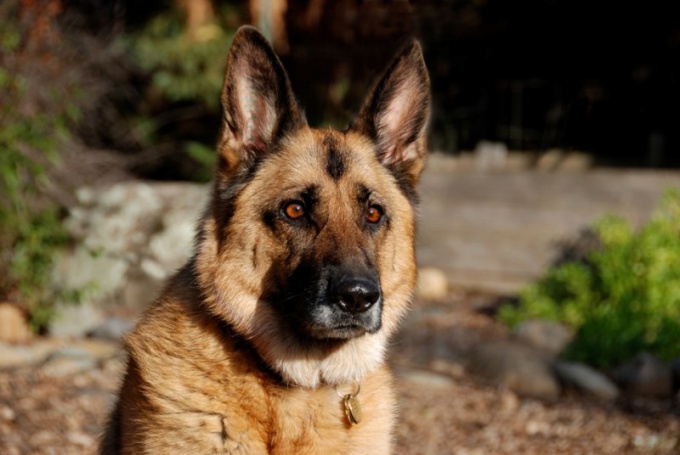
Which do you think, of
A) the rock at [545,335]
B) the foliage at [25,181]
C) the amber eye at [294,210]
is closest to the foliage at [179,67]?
the foliage at [25,181]

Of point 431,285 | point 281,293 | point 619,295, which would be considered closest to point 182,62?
point 431,285

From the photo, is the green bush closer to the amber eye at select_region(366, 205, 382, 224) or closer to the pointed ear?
the pointed ear

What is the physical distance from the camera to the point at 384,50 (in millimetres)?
11367

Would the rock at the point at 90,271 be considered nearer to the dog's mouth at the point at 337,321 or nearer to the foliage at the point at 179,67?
the foliage at the point at 179,67

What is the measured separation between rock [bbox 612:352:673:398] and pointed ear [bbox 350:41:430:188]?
11.3 ft

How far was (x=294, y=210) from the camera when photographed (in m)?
3.49

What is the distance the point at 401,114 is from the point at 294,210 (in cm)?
74

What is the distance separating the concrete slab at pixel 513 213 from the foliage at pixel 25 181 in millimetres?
4217

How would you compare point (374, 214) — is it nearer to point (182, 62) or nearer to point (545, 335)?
point (545, 335)

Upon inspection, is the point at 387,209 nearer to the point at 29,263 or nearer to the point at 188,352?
the point at 188,352

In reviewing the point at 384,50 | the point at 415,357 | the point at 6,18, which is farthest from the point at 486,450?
the point at 384,50

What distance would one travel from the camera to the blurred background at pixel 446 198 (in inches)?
237

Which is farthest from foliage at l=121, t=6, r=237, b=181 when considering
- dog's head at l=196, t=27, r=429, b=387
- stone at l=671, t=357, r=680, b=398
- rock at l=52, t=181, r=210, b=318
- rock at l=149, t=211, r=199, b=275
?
dog's head at l=196, t=27, r=429, b=387

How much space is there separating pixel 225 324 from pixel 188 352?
0.18m
